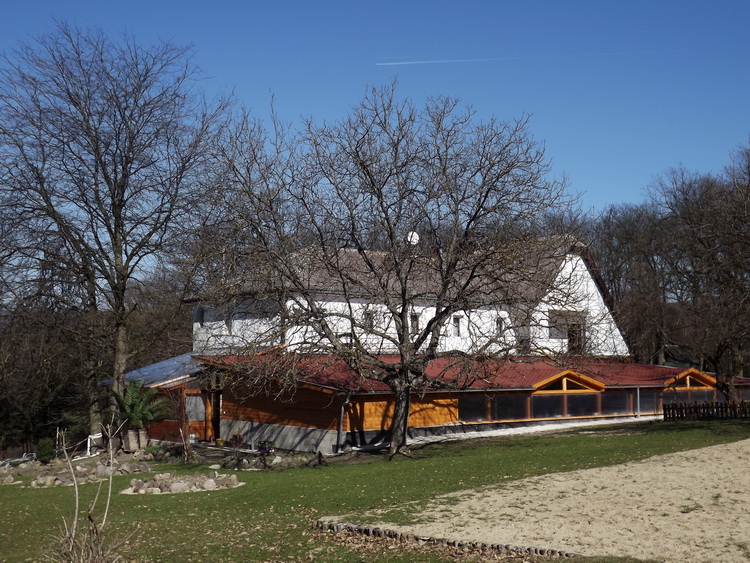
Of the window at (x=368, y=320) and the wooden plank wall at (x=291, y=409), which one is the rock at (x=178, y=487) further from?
the wooden plank wall at (x=291, y=409)

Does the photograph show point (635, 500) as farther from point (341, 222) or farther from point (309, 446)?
point (309, 446)

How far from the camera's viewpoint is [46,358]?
35094mm

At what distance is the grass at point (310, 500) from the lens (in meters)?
12.5

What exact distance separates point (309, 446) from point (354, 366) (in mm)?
6627

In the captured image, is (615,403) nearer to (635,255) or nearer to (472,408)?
(472,408)

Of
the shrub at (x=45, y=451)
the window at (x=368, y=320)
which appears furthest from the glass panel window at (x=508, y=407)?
the shrub at (x=45, y=451)

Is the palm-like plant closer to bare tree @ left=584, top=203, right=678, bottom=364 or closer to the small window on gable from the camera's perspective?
the small window on gable

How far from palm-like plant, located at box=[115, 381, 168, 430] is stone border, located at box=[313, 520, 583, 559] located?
20.0 m

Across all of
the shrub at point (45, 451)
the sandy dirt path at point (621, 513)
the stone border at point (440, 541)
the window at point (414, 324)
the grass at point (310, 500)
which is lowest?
the shrub at point (45, 451)

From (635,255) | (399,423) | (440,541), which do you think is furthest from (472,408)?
(635,255)

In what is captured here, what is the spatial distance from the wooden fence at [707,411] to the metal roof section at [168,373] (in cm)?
1947

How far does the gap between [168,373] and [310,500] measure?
67.5 ft

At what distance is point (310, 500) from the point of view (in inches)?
659

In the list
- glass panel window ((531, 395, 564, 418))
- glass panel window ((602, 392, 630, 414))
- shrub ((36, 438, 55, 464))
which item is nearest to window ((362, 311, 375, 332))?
glass panel window ((531, 395, 564, 418))
